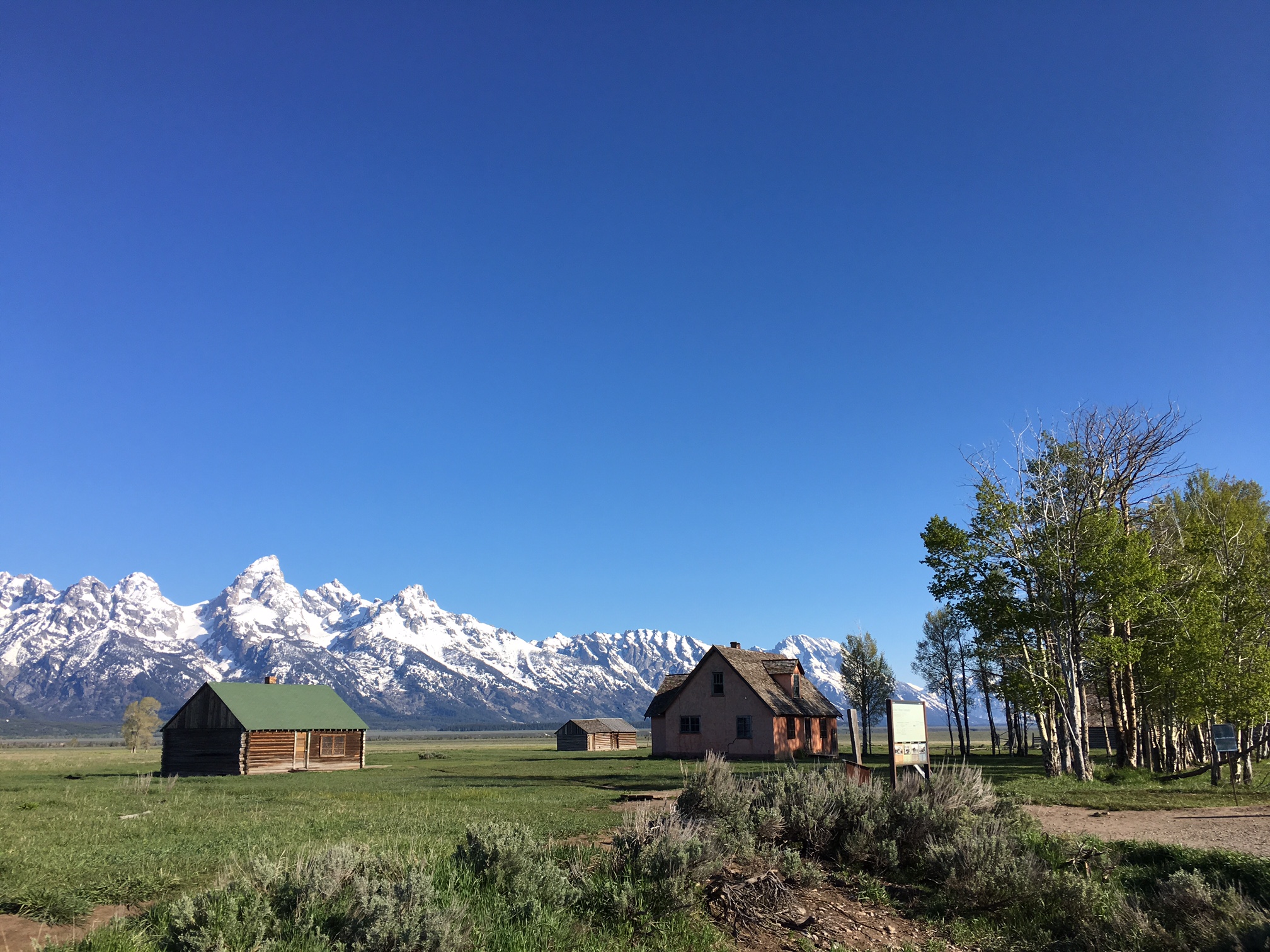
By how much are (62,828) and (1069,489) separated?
117ft

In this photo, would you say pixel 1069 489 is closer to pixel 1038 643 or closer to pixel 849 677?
pixel 1038 643

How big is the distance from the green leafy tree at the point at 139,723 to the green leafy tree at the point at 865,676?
89928 millimetres

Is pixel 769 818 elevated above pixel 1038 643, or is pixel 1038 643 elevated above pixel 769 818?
pixel 1038 643

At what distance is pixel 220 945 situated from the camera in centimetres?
794

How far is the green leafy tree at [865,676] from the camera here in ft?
241

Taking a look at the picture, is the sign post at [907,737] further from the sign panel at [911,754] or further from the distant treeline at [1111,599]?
the distant treeline at [1111,599]

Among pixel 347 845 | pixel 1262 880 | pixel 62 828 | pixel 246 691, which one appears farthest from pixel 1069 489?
pixel 246 691

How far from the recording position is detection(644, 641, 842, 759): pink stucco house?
54969 millimetres

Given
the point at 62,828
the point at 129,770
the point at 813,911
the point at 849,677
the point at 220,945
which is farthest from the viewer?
the point at 849,677

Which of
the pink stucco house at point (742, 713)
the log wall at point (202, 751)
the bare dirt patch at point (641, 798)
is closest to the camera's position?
the bare dirt patch at point (641, 798)

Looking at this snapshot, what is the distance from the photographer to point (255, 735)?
170 feet

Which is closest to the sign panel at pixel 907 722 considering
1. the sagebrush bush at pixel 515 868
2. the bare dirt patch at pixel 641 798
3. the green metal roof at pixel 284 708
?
the bare dirt patch at pixel 641 798

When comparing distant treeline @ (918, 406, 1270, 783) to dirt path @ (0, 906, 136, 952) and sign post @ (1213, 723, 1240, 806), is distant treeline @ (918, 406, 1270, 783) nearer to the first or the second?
sign post @ (1213, 723, 1240, 806)

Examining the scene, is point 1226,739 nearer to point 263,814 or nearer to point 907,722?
point 907,722
